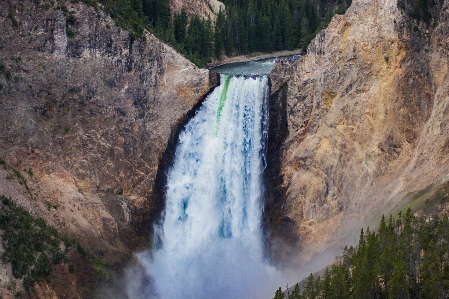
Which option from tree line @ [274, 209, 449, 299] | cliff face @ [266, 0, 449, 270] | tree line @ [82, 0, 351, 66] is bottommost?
A: tree line @ [274, 209, 449, 299]

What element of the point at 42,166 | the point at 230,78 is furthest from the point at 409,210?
the point at 42,166

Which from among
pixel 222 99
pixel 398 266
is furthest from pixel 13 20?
pixel 398 266

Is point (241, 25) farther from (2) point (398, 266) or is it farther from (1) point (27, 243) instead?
(2) point (398, 266)

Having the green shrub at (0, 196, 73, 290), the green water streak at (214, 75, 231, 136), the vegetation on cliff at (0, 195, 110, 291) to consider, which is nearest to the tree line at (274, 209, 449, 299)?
the vegetation on cliff at (0, 195, 110, 291)

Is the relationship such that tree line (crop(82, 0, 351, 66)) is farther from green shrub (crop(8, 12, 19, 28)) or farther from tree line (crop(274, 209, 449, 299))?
tree line (crop(274, 209, 449, 299))

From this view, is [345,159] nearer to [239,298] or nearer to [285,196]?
[285,196]
